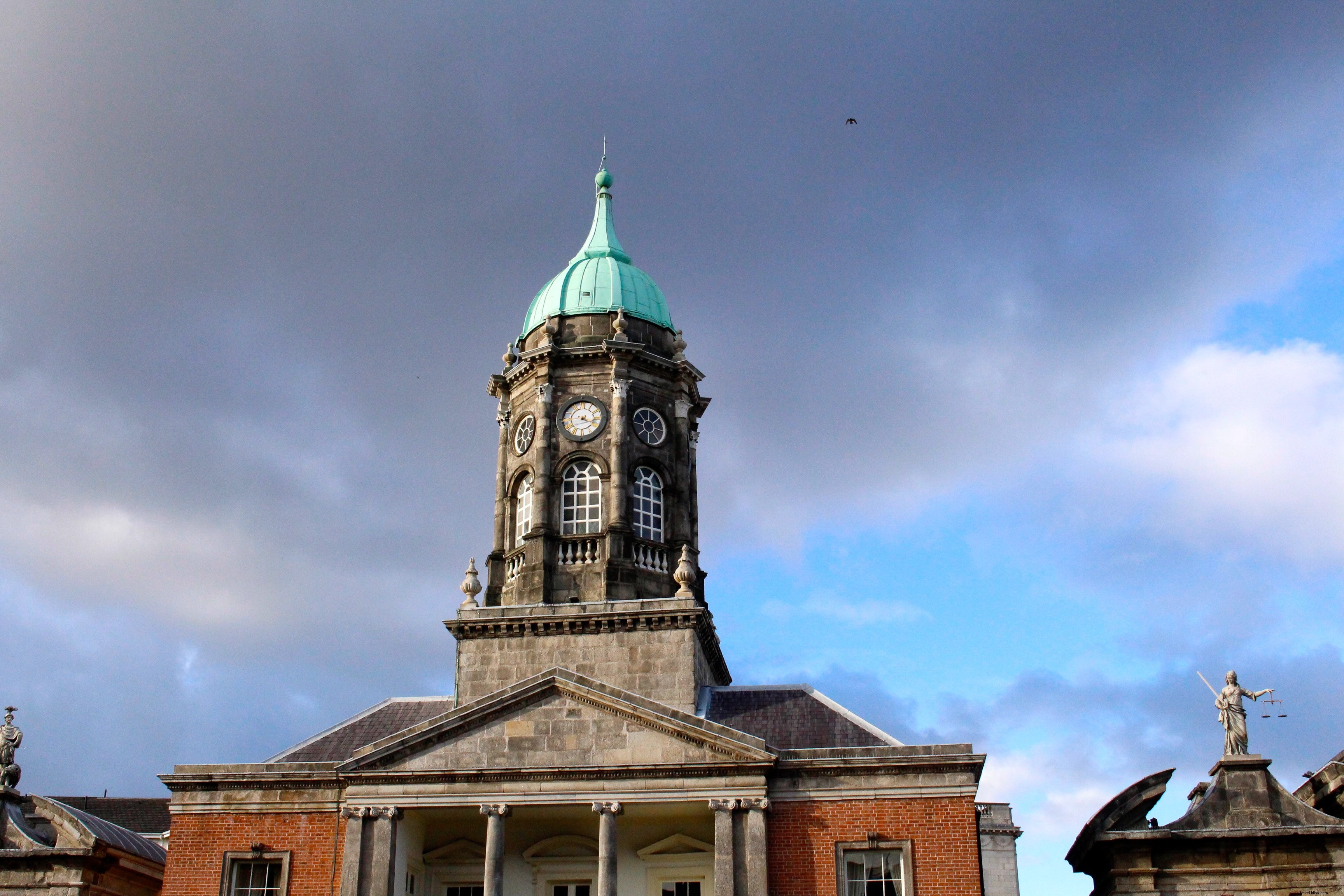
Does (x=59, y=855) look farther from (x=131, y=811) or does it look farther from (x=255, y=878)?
(x=131, y=811)

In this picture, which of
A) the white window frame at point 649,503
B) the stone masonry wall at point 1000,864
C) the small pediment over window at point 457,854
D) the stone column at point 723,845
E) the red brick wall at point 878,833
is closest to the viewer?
the stone column at point 723,845

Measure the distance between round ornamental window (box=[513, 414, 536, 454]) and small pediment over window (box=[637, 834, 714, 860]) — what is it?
40.2ft

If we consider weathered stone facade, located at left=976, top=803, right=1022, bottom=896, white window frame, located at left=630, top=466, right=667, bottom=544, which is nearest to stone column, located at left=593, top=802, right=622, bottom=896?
white window frame, located at left=630, top=466, right=667, bottom=544

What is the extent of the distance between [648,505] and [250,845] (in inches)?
559

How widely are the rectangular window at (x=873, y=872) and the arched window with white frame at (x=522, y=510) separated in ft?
43.2

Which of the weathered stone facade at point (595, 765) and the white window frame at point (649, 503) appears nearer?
the weathered stone facade at point (595, 765)

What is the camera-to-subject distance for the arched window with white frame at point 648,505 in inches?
1572

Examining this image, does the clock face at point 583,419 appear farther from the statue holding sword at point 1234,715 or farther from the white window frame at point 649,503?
the statue holding sword at point 1234,715

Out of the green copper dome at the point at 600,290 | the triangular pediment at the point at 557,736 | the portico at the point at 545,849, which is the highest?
the green copper dome at the point at 600,290

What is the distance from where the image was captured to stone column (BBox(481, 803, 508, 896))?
3272 centimetres

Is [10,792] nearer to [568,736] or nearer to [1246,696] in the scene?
[568,736]

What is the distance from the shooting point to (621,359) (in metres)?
41.1

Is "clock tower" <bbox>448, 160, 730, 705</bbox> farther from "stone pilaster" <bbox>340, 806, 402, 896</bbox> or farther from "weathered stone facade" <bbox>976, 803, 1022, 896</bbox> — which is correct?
"weathered stone facade" <bbox>976, 803, 1022, 896</bbox>

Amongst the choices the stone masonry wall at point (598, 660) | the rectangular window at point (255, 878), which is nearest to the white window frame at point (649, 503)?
the stone masonry wall at point (598, 660)
